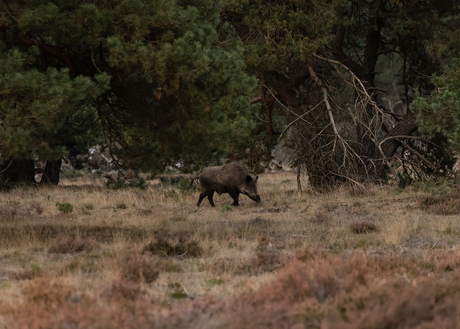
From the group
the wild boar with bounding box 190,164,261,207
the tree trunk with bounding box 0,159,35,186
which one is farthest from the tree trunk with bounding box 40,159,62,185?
the wild boar with bounding box 190,164,261,207

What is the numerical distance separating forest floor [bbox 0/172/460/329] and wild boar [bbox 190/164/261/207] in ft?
5.49

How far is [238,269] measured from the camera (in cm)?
759

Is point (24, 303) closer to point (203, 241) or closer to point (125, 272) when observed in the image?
point (125, 272)

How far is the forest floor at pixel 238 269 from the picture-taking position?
4977mm

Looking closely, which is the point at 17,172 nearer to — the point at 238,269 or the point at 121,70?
the point at 121,70

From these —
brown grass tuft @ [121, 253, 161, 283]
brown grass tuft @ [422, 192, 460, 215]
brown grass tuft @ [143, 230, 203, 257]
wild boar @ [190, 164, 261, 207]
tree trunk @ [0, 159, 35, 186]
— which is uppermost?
tree trunk @ [0, 159, 35, 186]

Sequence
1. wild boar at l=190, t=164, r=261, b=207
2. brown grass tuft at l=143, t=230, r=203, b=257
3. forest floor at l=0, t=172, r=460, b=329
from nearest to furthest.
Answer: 1. forest floor at l=0, t=172, r=460, b=329
2. brown grass tuft at l=143, t=230, r=203, b=257
3. wild boar at l=190, t=164, r=261, b=207

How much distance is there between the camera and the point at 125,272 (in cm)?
676

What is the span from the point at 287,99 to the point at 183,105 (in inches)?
349

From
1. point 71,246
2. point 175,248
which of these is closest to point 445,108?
point 175,248

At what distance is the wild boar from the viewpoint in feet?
53.2

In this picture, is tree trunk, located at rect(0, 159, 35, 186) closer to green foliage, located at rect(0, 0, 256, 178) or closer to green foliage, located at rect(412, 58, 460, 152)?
green foliage, located at rect(0, 0, 256, 178)

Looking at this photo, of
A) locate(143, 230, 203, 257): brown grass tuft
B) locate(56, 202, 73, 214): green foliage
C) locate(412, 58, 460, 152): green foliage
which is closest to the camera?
locate(143, 230, 203, 257): brown grass tuft


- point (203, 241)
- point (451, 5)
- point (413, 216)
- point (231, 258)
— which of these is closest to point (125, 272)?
point (231, 258)
